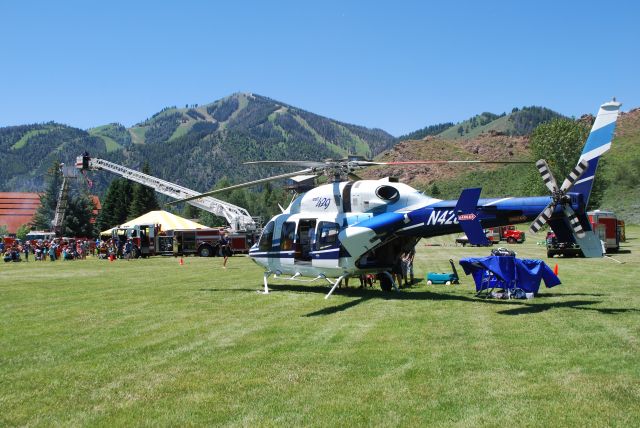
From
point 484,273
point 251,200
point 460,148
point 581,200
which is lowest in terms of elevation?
point 484,273

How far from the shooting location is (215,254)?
4544cm

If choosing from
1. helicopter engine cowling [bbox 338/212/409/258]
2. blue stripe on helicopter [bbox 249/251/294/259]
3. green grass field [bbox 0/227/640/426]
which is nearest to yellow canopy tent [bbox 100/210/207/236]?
blue stripe on helicopter [bbox 249/251/294/259]

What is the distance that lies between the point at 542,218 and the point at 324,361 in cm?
636

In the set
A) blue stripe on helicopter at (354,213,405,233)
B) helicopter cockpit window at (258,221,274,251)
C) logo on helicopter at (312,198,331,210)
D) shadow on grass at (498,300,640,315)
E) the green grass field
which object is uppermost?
logo on helicopter at (312,198,331,210)

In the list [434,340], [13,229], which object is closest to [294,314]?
[434,340]

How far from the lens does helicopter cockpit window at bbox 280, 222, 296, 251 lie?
17.3 m

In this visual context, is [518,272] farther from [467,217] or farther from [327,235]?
[327,235]

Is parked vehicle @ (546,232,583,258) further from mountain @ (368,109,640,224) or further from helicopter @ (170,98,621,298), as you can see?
mountain @ (368,109,640,224)

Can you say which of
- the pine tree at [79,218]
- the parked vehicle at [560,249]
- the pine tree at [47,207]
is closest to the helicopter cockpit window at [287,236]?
the parked vehicle at [560,249]

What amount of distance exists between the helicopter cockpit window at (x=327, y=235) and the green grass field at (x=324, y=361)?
1.75 meters

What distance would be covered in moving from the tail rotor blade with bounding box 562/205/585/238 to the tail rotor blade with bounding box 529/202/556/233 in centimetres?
28

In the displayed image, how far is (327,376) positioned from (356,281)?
13003 millimetres

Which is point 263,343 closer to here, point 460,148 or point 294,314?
point 294,314

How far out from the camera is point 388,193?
52.0 ft
